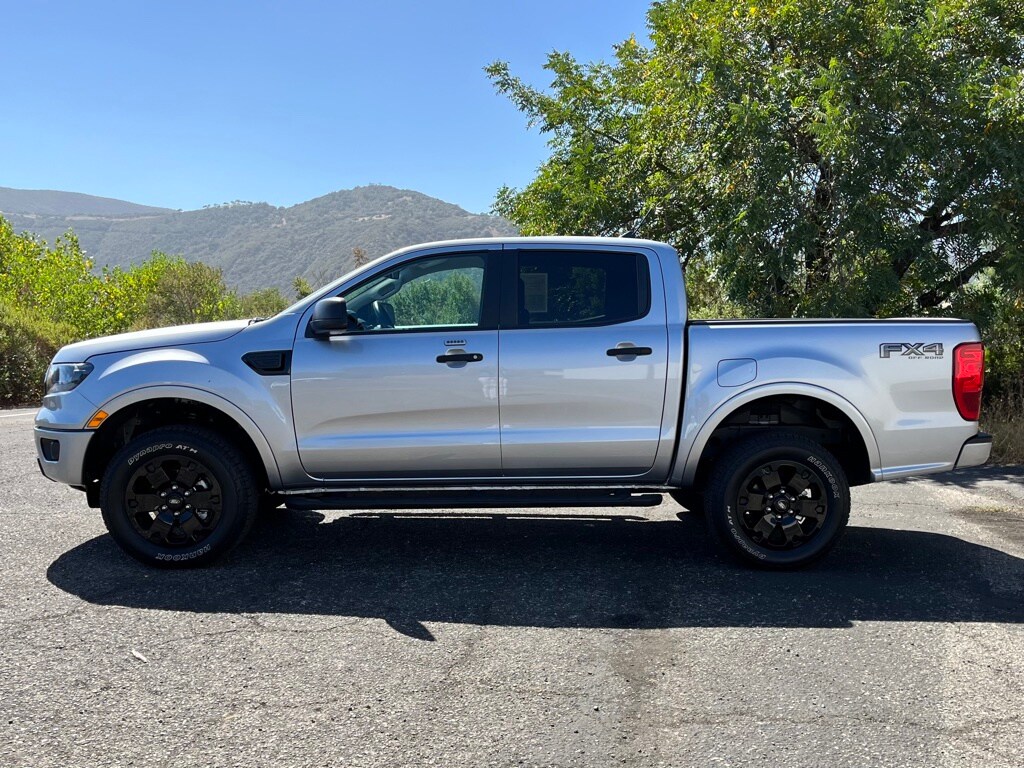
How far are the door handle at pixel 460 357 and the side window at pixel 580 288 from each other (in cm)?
34

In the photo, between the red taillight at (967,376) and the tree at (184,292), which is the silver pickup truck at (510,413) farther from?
the tree at (184,292)

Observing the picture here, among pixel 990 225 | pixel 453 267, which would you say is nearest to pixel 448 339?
pixel 453 267

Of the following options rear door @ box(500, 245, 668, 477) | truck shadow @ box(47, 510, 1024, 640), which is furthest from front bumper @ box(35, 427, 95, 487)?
rear door @ box(500, 245, 668, 477)

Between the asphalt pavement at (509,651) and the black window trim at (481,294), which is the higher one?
the black window trim at (481,294)

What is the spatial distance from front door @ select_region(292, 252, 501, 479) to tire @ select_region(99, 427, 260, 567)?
1.44 feet

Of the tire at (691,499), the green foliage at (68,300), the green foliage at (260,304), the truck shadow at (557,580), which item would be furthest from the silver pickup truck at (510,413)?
the green foliage at (260,304)

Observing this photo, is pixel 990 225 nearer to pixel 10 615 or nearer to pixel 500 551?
pixel 500 551

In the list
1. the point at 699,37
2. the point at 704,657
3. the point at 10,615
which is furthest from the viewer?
the point at 699,37

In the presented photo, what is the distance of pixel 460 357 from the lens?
546cm

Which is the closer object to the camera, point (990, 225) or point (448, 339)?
point (448, 339)

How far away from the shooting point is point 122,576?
5.41 metres

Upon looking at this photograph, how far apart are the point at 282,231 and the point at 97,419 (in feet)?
521

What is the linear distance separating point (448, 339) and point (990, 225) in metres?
7.08

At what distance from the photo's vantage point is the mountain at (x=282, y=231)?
138000 millimetres
